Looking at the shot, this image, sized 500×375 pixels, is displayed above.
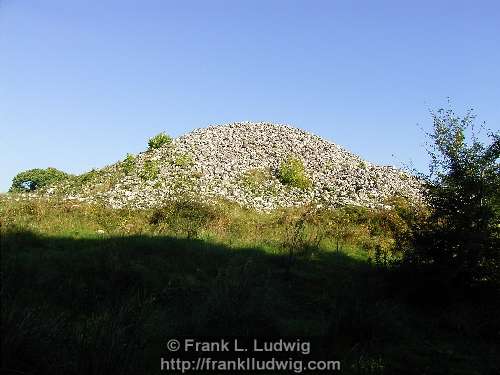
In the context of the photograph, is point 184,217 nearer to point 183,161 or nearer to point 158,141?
point 183,161

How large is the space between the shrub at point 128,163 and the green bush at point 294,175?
9623 millimetres

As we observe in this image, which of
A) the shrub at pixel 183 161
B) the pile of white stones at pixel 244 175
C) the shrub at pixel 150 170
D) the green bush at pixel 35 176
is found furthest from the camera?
the green bush at pixel 35 176

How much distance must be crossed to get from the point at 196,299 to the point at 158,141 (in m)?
23.6

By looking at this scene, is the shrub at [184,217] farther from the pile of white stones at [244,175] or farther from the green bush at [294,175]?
the green bush at [294,175]

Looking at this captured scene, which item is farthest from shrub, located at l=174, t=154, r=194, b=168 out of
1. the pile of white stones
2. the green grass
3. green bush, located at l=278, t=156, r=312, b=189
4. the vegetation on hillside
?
the green grass

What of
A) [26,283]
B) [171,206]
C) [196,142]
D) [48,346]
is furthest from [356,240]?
[196,142]

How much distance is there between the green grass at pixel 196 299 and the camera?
4984 mm

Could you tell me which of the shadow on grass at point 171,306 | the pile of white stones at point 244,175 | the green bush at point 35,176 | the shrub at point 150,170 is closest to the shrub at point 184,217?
the pile of white stones at point 244,175

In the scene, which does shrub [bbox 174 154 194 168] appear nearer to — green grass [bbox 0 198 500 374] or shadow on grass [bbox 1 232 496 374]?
green grass [bbox 0 198 500 374]

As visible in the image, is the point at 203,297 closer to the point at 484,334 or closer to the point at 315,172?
the point at 484,334

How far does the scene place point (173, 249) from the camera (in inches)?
499

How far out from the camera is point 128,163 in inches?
1098

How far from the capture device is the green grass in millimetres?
4984

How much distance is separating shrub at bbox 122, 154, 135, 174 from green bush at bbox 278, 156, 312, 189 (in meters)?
9.62
